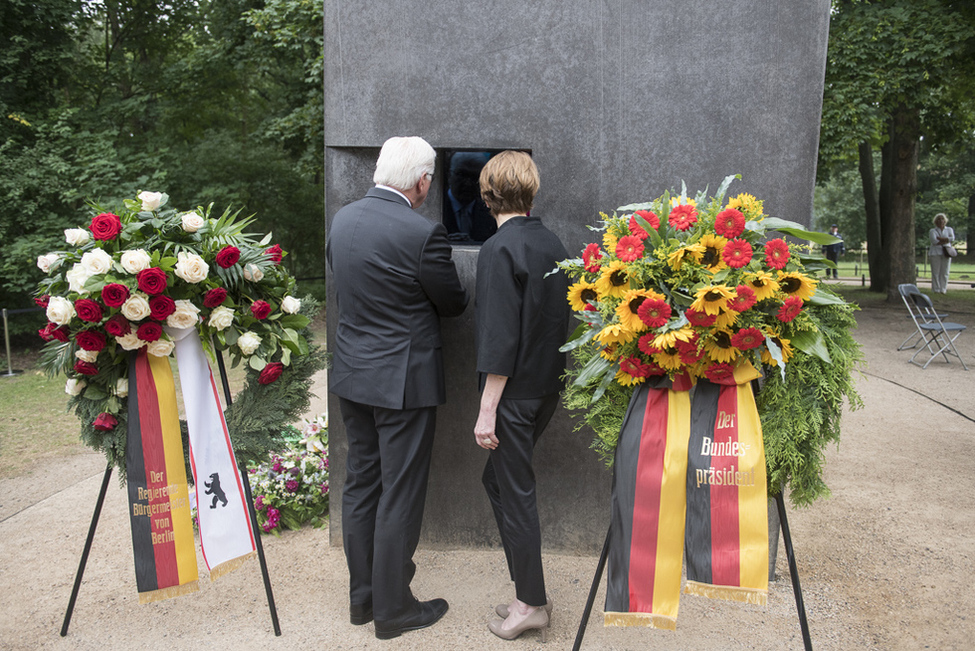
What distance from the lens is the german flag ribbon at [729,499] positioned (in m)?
2.54

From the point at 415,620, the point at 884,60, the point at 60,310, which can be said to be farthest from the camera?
the point at 884,60

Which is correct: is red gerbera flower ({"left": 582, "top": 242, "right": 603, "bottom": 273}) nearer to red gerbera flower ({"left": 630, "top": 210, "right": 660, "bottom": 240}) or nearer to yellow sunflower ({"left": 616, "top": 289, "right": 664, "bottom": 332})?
red gerbera flower ({"left": 630, "top": 210, "right": 660, "bottom": 240})

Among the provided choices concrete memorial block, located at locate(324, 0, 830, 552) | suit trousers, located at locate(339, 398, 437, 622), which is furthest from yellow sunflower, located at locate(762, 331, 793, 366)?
suit trousers, located at locate(339, 398, 437, 622)

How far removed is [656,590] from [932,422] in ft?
18.4

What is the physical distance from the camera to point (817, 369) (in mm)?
2547

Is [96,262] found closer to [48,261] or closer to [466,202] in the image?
[48,261]

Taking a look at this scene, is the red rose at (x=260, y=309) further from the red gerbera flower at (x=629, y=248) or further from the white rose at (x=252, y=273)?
the red gerbera flower at (x=629, y=248)

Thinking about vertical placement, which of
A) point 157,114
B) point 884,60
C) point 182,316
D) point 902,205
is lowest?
point 182,316

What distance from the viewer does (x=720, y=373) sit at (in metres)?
2.55

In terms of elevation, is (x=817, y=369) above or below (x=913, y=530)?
above

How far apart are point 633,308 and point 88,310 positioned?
2098 mm

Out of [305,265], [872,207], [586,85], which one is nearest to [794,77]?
[586,85]

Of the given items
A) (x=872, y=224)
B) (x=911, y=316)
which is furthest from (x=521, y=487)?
(x=872, y=224)

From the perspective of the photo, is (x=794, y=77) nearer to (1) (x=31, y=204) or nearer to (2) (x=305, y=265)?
(1) (x=31, y=204)
